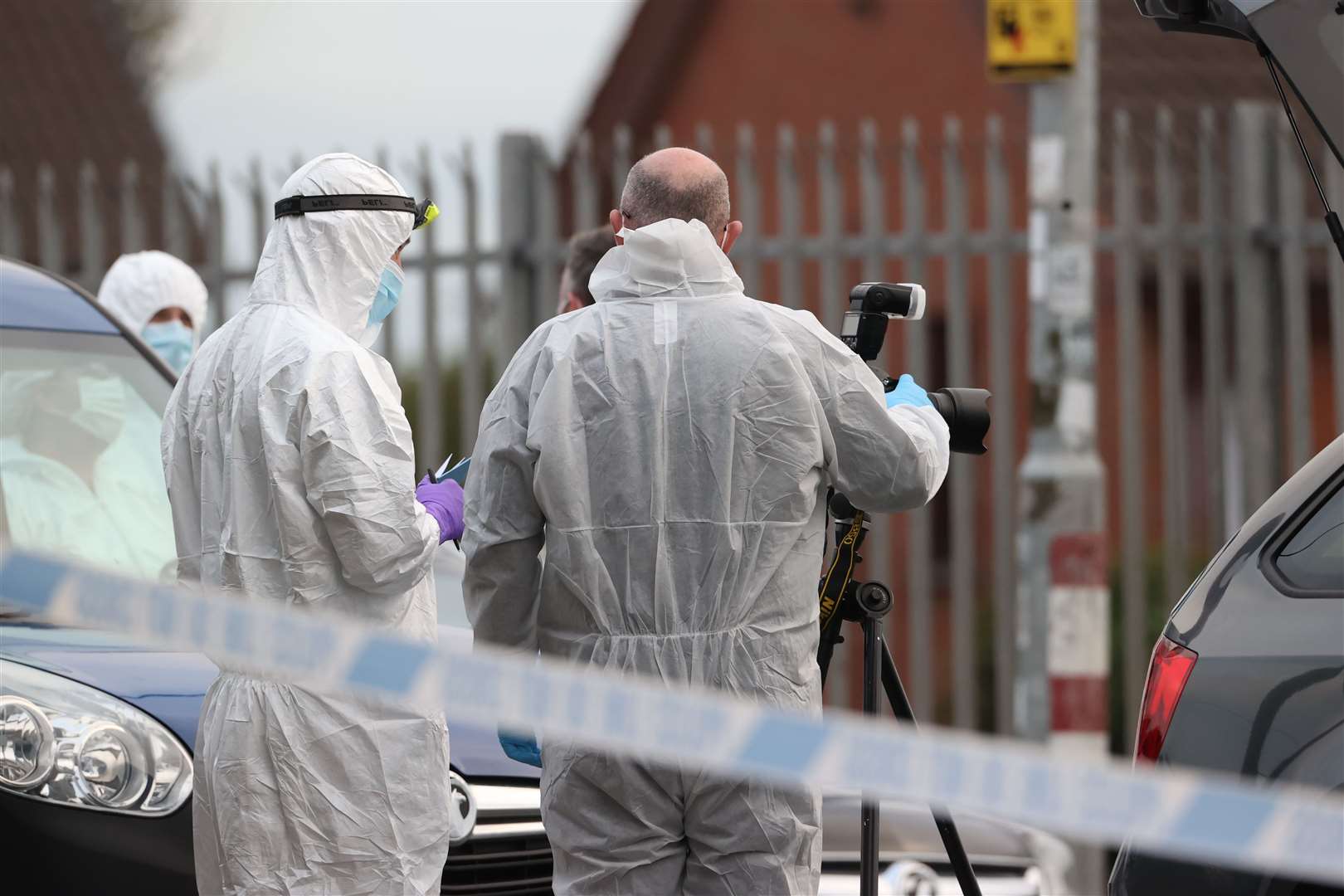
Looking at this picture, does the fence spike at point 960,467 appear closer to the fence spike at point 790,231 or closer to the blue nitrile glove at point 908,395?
the fence spike at point 790,231

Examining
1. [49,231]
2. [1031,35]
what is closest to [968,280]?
[1031,35]

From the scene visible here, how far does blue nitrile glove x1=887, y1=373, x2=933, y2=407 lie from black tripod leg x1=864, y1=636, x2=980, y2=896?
0.41 meters

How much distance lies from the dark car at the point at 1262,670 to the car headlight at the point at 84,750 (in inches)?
64.2

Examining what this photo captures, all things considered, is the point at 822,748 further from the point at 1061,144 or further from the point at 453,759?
the point at 1061,144

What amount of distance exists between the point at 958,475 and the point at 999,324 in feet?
2.07

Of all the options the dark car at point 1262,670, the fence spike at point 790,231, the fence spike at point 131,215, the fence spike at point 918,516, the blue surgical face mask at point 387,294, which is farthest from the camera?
the fence spike at point 131,215

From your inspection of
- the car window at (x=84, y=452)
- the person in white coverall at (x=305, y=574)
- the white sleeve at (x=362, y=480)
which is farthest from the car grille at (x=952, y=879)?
the car window at (x=84, y=452)

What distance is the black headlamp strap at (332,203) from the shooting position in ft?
10.1

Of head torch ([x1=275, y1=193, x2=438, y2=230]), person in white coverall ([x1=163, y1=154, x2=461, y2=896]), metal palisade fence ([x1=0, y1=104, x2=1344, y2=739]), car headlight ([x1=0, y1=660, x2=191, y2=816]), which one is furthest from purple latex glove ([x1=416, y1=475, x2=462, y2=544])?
metal palisade fence ([x1=0, y1=104, x2=1344, y2=739])

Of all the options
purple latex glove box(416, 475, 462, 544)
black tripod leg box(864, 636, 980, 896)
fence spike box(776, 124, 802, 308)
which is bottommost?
black tripod leg box(864, 636, 980, 896)

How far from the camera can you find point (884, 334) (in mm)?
3094

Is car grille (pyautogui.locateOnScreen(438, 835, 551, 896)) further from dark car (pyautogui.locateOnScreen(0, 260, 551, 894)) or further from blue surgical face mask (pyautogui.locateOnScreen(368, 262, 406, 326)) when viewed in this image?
blue surgical face mask (pyautogui.locateOnScreen(368, 262, 406, 326))

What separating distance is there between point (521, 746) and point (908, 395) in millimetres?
889

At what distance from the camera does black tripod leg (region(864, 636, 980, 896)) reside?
3080mm
